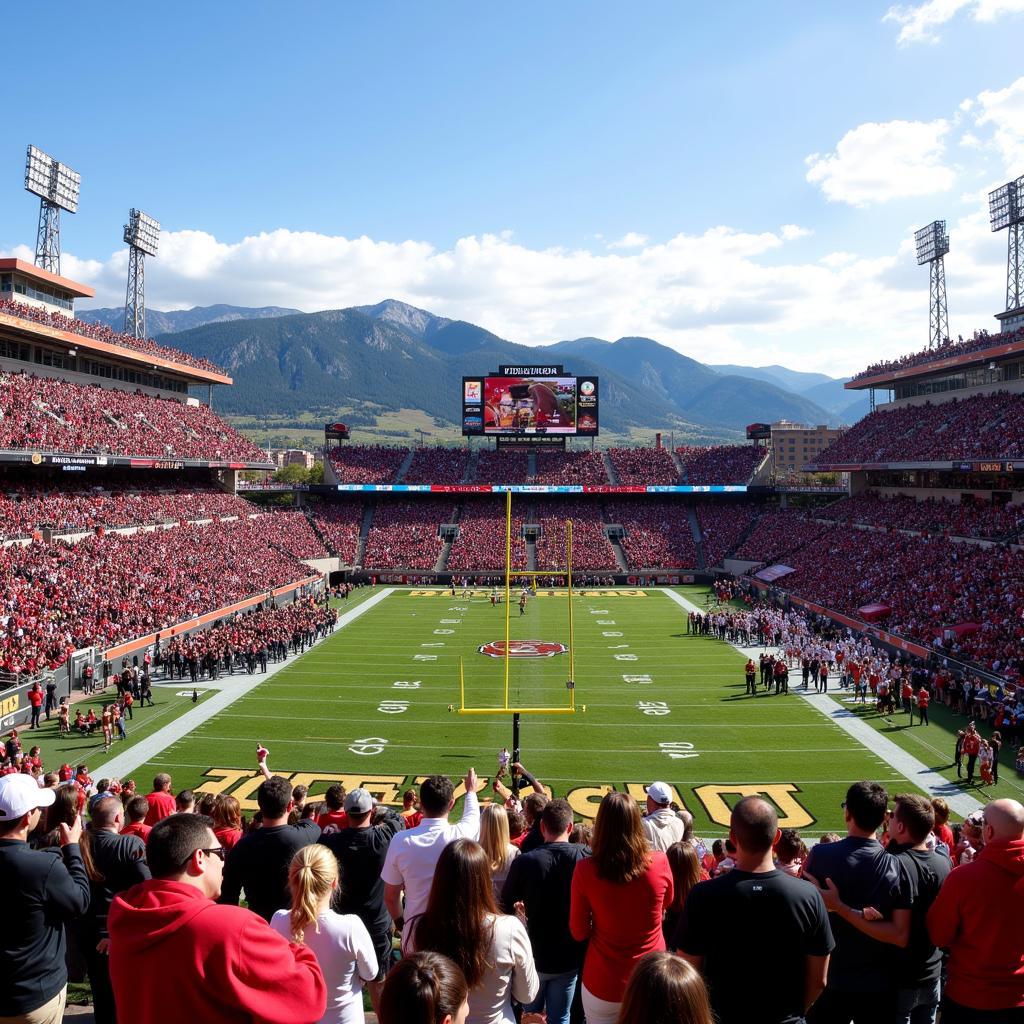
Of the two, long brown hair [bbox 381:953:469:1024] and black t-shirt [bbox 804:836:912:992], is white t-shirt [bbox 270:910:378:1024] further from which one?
black t-shirt [bbox 804:836:912:992]

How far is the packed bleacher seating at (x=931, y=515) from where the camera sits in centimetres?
3081

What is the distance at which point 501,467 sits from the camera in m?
58.1

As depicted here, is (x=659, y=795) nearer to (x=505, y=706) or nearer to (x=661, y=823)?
(x=661, y=823)

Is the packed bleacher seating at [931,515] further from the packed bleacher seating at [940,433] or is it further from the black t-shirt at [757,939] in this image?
the black t-shirt at [757,939]

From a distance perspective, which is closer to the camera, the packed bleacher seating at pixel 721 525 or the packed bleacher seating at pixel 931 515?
the packed bleacher seating at pixel 931 515

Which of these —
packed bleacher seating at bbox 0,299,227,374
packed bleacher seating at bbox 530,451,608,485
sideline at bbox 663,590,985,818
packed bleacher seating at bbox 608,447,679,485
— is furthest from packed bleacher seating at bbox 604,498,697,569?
packed bleacher seating at bbox 0,299,227,374

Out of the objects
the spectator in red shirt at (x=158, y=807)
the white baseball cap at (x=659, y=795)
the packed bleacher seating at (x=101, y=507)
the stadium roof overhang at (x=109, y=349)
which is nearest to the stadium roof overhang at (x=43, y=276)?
the stadium roof overhang at (x=109, y=349)

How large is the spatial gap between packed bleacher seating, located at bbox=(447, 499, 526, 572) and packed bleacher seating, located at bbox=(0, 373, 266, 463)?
1361 centimetres

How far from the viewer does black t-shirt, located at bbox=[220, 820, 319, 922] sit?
14.9ft

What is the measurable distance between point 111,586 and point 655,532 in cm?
3394

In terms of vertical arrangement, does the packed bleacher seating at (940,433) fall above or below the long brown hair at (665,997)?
above

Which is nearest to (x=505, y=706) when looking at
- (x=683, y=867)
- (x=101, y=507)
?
(x=683, y=867)

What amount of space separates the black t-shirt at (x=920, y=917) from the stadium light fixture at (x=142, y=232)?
191ft

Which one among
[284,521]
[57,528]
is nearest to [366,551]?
[284,521]
